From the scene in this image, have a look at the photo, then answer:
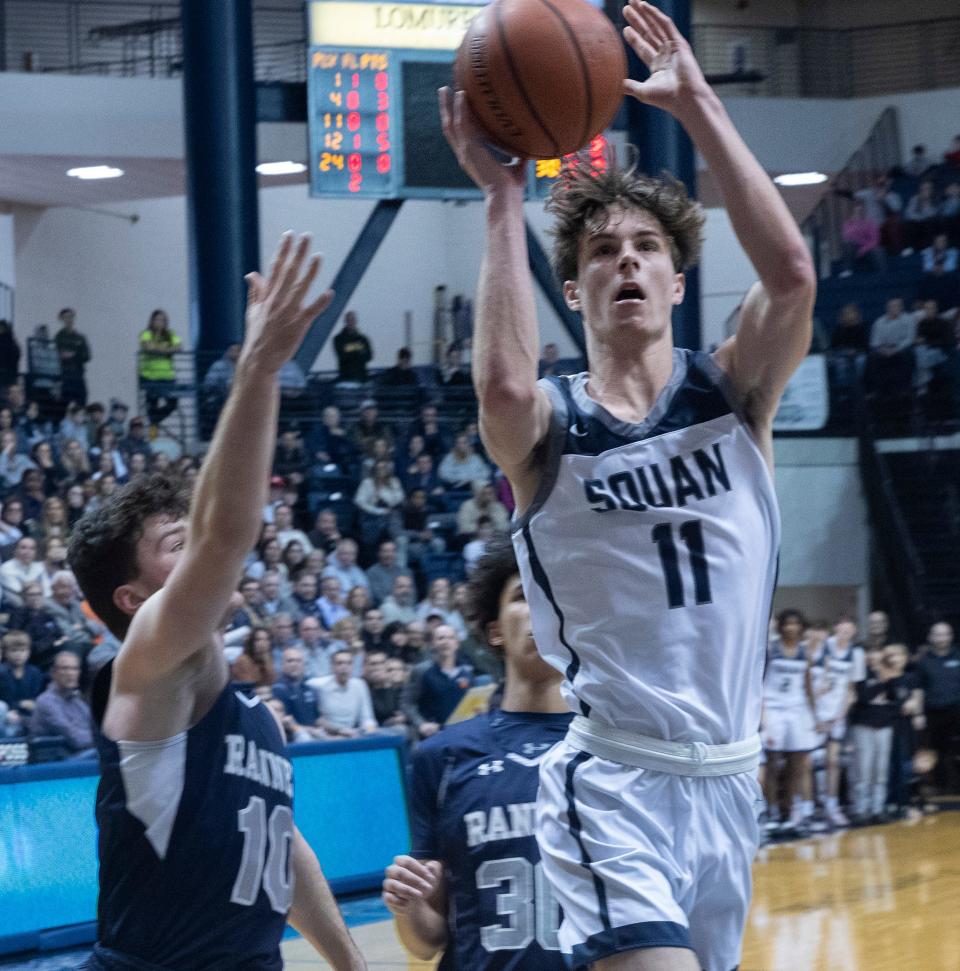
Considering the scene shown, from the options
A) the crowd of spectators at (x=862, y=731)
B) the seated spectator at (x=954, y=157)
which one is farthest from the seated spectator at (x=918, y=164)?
the crowd of spectators at (x=862, y=731)

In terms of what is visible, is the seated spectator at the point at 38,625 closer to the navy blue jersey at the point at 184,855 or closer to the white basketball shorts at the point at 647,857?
the navy blue jersey at the point at 184,855

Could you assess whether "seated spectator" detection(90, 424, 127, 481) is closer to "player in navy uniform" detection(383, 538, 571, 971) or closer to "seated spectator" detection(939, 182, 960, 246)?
"player in navy uniform" detection(383, 538, 571, 971)

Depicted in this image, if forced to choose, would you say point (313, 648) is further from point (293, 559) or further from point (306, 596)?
point (293, 559)

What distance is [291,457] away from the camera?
15000mm

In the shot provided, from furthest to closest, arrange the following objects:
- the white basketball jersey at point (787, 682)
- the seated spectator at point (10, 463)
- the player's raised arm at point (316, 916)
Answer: the seated spectator at point (10, 463) → the white basketball jersey at point (787, 682) → the player's raised arm at point (316, 916)

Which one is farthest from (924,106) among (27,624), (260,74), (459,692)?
(27,624)

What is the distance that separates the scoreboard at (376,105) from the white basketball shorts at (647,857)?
505 inches

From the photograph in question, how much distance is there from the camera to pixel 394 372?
17.1 m

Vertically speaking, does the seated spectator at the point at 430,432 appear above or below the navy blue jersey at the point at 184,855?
above

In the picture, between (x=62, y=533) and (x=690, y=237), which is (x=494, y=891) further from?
(x=62, y=533)

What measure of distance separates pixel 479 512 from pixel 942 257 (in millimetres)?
7165

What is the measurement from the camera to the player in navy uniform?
3318 mm

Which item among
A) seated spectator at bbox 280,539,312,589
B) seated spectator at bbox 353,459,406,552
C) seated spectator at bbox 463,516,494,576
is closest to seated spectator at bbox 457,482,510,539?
seated spectator at bbox 463,516,494,576

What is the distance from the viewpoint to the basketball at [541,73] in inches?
120
